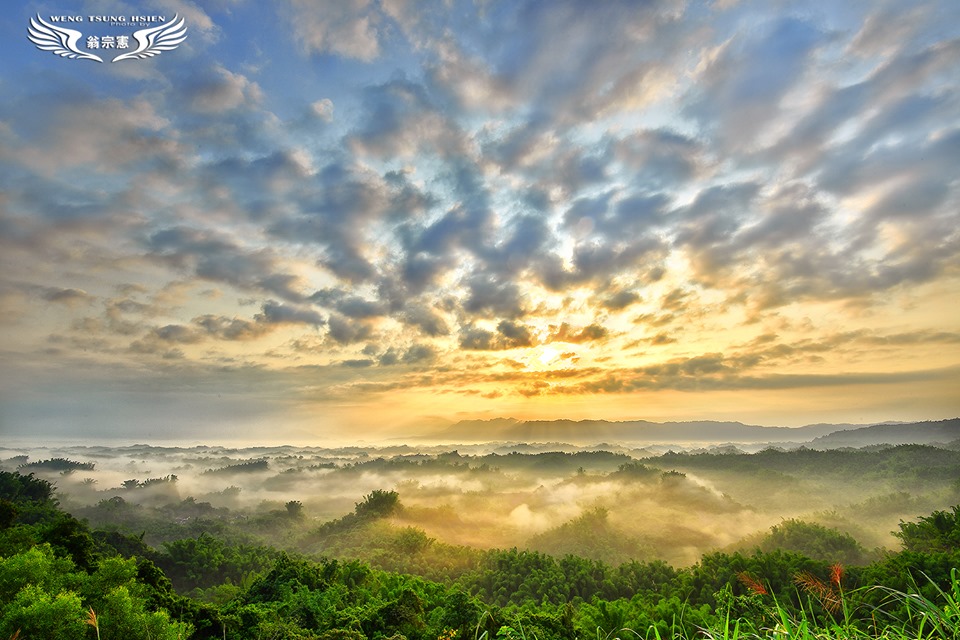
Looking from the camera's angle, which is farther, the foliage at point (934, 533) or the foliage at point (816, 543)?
the foliage at point (816, 543)

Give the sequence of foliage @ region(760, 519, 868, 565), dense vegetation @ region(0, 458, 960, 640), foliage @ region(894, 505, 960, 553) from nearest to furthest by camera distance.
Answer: dense vegetation @ region(0, 458, 960, 640)
foliage @ region(894, 505, 960, 553)
foliage @ region(760, 519, 868, 565)

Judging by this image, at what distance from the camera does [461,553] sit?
250 feet

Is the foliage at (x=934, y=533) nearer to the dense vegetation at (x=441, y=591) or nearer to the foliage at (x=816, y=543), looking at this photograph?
the dense vegetation at (x=441, y=591)

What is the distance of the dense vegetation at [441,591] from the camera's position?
1333cm

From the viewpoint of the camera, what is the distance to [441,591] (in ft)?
99.1

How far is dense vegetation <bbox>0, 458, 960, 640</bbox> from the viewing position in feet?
43.7

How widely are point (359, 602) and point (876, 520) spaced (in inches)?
5250

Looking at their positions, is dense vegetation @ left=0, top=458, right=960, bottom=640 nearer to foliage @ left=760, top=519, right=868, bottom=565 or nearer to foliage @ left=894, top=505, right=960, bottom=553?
foliage @ left=894, top=505, right=960, bottom=553

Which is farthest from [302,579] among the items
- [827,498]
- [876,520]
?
[827,498]

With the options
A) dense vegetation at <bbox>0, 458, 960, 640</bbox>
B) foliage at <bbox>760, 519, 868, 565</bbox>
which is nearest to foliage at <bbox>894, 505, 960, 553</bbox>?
dense vegetation at <bbox>0, 458, 960, 640</bbox>

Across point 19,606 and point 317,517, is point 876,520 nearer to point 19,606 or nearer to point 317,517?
point 317,517

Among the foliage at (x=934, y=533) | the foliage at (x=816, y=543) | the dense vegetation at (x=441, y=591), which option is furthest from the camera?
the foliage at (x=816, y=543)

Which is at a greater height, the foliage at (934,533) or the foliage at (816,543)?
the foliage at (934,533)

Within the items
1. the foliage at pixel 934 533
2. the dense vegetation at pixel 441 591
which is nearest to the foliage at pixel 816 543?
the dense vegetation at pixel 441 591
